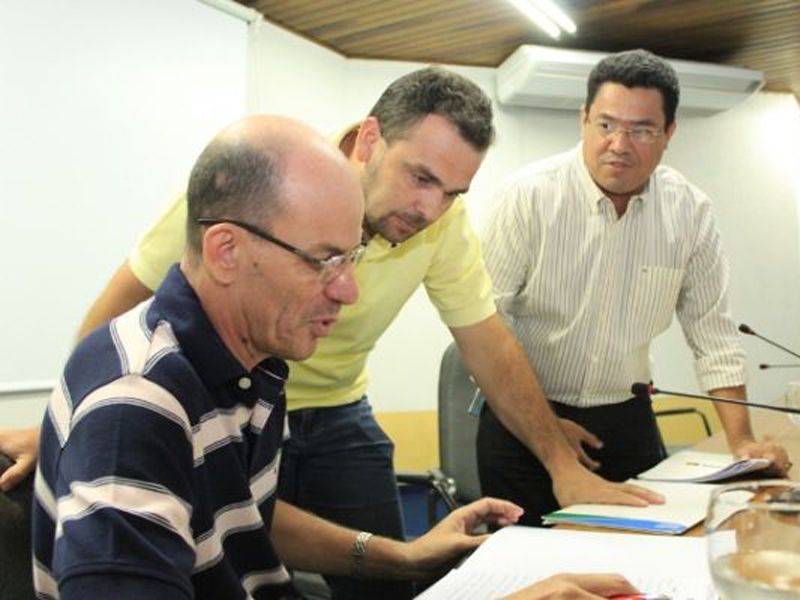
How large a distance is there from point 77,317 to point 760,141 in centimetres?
484

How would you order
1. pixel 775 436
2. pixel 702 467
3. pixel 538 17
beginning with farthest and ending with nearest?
pixel 538 17 → pixel 775 436 → pixel 702 467

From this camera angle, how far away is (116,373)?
0.83m

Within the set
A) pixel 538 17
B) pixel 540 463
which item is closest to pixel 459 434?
pixel 540 463

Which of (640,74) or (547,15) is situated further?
(547,15)

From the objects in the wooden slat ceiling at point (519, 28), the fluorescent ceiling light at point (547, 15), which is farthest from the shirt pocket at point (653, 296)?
the wooden slat ceiling at point (519, 28)

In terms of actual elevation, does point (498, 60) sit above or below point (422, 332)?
above

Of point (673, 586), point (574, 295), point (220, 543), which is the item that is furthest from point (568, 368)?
point (220, 543)

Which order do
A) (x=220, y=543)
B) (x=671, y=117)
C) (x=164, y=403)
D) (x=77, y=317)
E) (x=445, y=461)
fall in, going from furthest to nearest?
(x=77, y=317) → (x=445, y=461) → (x=671, y=117) → (x=220, y=543) → (x=164, y=403)

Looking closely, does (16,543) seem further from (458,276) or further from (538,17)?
(538,17)

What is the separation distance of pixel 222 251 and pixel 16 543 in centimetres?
41

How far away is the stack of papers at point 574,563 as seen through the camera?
1021mm

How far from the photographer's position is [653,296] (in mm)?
2064

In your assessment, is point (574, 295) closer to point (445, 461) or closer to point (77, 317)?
point (445, 461)

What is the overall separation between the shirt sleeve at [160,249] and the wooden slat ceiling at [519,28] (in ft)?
8.69
